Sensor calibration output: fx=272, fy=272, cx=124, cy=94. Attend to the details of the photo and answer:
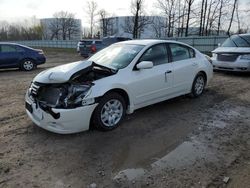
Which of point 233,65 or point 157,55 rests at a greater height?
point 157,55

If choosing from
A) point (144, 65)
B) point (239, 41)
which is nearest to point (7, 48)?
point (144, 65)

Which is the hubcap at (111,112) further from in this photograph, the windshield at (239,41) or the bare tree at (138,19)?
the bare tree at (138,19)

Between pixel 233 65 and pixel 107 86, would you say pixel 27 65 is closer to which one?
pixel 233 65

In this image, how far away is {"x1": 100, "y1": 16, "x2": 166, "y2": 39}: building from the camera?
140 feet

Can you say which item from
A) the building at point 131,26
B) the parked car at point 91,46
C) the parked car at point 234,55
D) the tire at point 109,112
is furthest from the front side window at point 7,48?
the building at point 131,26

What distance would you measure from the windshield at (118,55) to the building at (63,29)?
65452mm

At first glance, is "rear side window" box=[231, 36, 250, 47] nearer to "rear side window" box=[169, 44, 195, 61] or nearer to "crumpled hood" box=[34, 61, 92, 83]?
"rear side window" box=[169, 44, 195, 61]

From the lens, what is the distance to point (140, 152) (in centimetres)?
410

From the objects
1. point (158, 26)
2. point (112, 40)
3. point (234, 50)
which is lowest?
point (234, 50)

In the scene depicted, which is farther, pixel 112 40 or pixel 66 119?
pixel 112 40

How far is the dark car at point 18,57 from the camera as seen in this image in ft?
41.4

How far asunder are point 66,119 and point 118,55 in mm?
1958

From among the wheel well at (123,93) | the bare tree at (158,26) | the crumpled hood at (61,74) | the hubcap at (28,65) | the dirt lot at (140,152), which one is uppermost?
the bare tree at (158,26)

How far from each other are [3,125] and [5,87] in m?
4.10
